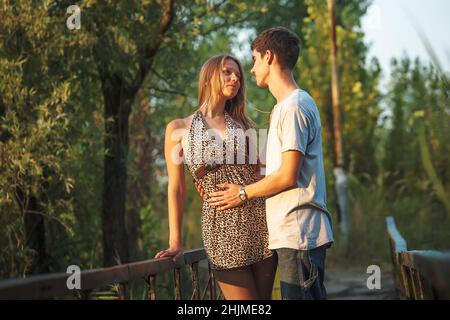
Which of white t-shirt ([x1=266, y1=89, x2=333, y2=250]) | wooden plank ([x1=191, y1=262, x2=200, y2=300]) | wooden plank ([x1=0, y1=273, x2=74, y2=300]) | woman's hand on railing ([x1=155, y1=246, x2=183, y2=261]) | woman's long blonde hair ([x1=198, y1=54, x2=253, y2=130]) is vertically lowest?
wooden plank ([x1=0, y1=273, x2=74, y2=300])

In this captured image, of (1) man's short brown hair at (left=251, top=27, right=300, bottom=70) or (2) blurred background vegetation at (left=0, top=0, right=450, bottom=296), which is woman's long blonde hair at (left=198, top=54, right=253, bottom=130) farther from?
(2) blurred background vegetation at (left=0, top=0, right=450, bottom=296)

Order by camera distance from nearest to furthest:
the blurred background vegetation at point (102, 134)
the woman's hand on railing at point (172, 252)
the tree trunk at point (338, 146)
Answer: the woman's hand on railing at point (172, 252)
the blurred background vegetation at point (102, 134)
the tree trunk at point (338, 146)

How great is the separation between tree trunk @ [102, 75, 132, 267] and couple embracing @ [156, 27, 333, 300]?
22.0 ft

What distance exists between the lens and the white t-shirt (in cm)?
329

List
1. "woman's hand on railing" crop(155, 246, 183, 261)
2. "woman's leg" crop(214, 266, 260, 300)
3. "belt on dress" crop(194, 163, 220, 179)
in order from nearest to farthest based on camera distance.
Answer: "woman's leg" crop(214, 266, 260, 300)
"belt on dress" crop(194, 163, 220, 179)
"woman's hand on railing" crop(155, 246, 183, 261)

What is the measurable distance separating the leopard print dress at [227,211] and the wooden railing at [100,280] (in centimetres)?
28

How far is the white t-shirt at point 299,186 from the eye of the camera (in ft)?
10.8

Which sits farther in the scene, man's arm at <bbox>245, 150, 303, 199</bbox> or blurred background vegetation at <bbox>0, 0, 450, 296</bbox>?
blurred background vegetation at <bbox>0, 0, 450, 296</bbox>

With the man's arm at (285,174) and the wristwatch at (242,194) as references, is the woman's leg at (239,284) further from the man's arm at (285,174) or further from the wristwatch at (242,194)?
the man's arm at (285,174)

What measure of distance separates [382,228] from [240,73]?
37.3 ft

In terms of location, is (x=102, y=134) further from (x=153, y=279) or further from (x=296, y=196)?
(x=296, y=196)

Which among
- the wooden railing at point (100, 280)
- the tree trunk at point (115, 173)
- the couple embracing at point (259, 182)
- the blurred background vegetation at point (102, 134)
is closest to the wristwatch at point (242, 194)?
the couple embracing at point (259, 182)

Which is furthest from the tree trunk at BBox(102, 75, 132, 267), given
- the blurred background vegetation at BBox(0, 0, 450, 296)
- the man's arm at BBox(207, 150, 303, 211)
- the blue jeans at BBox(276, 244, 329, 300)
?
the blue jeans at BBox(276, 244, 329, 300)

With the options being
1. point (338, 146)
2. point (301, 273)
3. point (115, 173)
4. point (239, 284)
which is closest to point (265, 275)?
point (239, 284)
